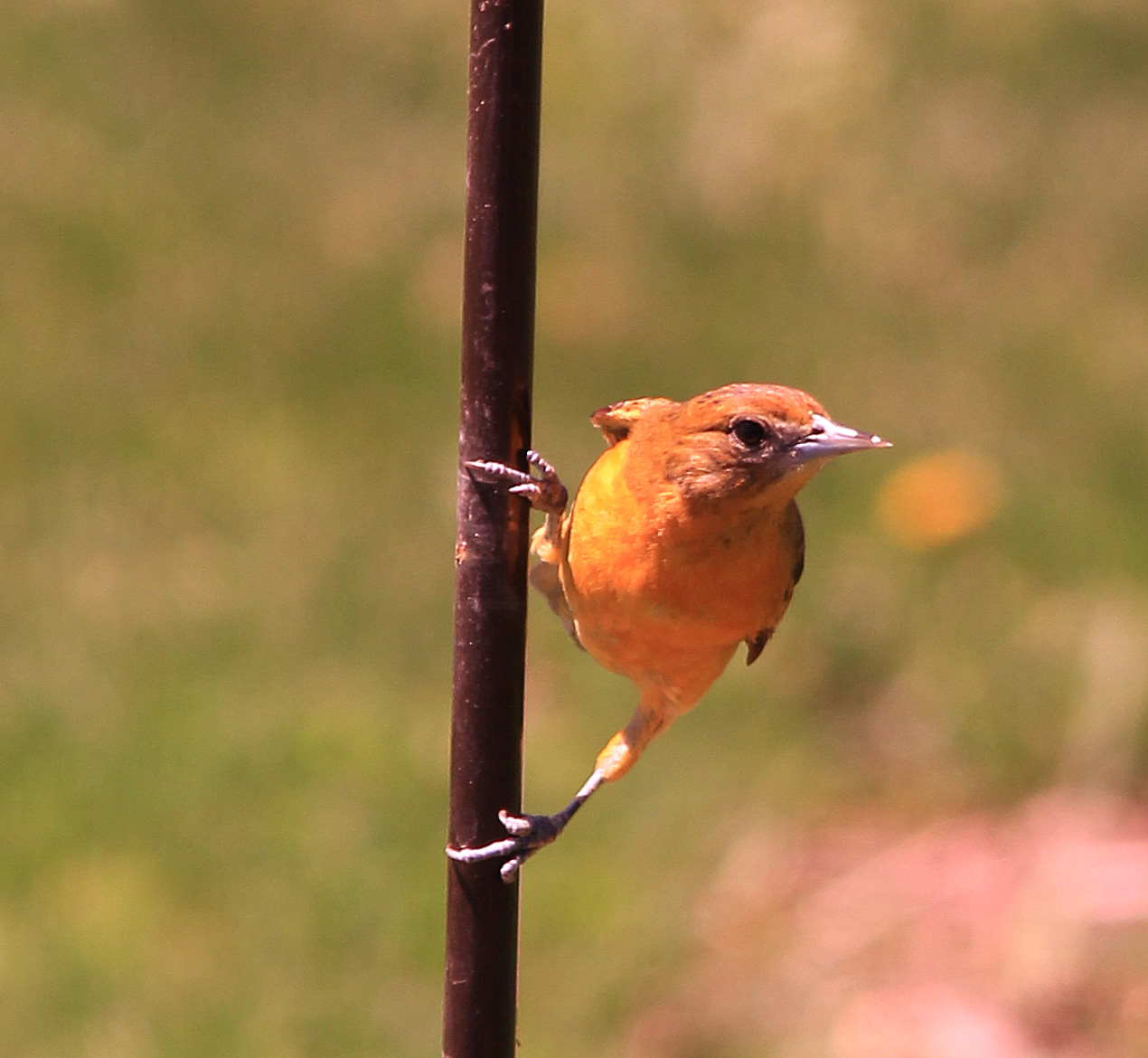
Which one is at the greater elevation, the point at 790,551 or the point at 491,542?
the point at 491,542

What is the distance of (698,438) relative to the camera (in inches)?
138

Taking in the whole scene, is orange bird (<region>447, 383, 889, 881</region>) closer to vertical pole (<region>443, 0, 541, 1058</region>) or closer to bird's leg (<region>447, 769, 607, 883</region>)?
bird's leg (<region>447, 769, 607, 883</region>)

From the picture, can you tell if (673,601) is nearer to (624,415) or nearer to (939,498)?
(624,415)

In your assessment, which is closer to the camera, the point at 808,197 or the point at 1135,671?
the point at 1135,671

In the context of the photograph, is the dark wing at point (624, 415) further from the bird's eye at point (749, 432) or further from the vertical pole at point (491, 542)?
the vertical pole at point (491, 542)

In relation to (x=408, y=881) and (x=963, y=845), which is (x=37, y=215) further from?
(x=963, y=845)

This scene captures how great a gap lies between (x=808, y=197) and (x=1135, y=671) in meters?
4.34

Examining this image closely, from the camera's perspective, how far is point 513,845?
2.86m

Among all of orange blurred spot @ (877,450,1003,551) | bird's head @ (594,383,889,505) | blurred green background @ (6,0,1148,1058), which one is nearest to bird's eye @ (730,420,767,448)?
bird's head @ (594,383,889,505)

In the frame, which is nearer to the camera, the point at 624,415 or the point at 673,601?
the point at 673,601

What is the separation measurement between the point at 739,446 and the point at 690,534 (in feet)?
0.62

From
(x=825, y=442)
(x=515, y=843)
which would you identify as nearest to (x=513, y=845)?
(x=515, y=843)

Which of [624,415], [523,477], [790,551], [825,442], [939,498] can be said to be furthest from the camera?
[939,498]

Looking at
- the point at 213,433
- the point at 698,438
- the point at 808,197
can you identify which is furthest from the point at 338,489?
the point at 698,438
